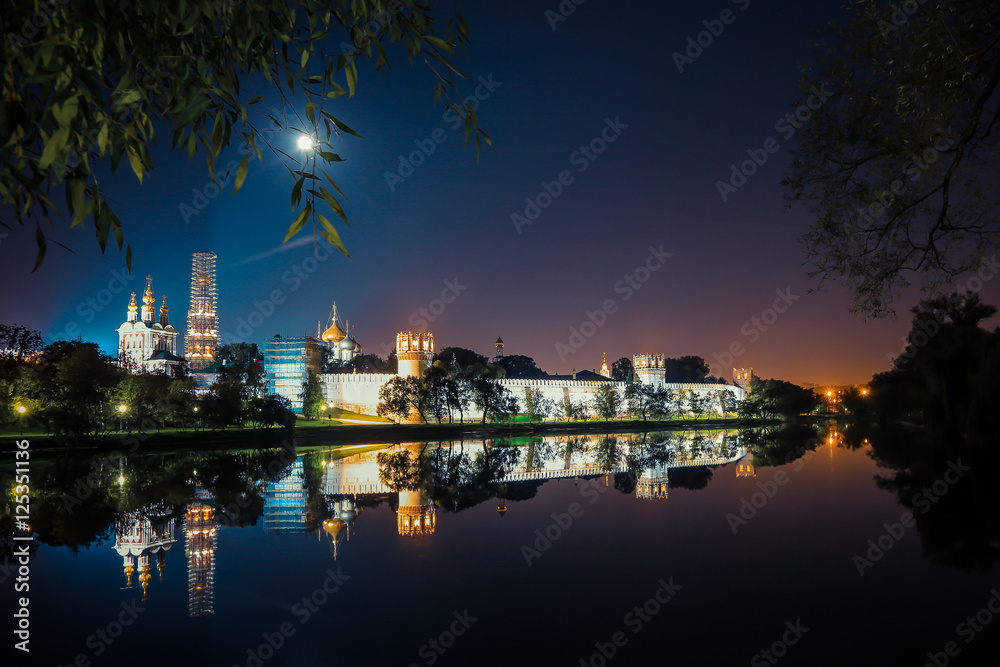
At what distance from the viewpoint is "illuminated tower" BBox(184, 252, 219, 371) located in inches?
3836

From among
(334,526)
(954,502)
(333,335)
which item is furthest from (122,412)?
(333,335)

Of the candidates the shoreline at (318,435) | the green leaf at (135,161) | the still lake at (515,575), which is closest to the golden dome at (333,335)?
the shoreline at (318,435)

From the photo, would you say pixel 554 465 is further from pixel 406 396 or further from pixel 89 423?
pixel 406 396

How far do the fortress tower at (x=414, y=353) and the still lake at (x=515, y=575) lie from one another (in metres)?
43.4

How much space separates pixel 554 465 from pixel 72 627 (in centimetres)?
1682

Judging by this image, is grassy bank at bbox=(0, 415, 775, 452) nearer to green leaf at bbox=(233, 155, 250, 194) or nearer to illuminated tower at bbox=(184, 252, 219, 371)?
green leaf at bbox=(233, 155, 250, 194)

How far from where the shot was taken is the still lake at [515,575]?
5.02 meters

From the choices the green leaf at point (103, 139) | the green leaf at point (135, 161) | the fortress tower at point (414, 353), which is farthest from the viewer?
the fortress tower at point (414, 353)

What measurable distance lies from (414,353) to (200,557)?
1997 inches

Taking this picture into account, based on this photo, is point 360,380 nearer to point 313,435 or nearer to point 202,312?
point 313,435

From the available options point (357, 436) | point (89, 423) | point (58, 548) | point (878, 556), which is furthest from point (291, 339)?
point (878, 556)

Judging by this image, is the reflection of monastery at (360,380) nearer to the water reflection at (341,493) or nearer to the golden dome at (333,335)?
the golden dome at (333,335)

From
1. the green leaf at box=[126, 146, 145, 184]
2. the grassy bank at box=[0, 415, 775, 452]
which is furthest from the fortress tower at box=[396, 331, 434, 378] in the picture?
the green leaf at box=[126, 146, 145, 184]

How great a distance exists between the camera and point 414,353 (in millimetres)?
58625
